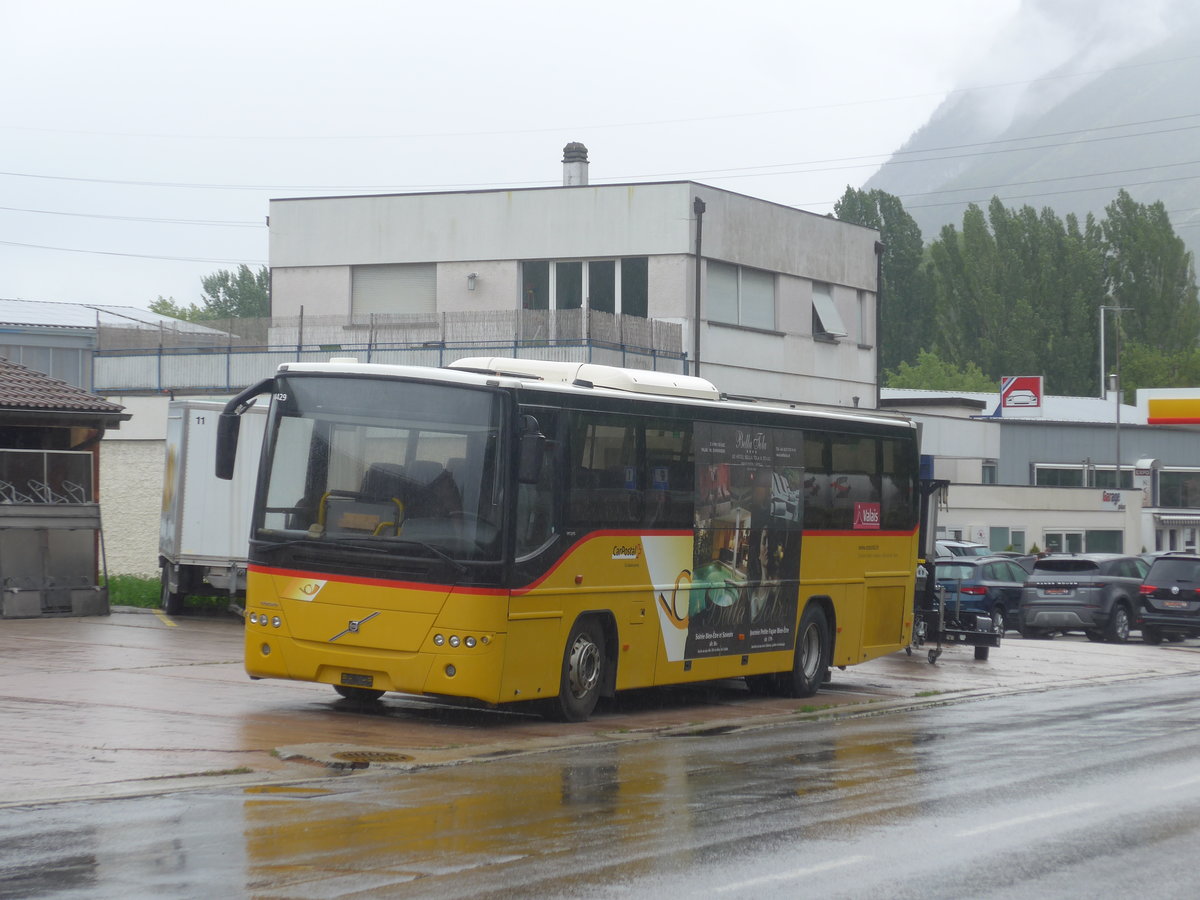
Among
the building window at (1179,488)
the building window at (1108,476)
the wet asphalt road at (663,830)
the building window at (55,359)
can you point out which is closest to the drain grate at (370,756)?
the wet asphalt road at (663,830)

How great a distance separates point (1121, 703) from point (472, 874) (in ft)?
43.9

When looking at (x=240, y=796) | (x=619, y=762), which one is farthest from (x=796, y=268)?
(x=240, y=796)

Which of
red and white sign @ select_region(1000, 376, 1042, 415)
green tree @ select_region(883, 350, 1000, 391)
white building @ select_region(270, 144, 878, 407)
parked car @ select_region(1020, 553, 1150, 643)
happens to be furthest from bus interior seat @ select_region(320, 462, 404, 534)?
green tree @ select_region(883, 350, 1000, 391)

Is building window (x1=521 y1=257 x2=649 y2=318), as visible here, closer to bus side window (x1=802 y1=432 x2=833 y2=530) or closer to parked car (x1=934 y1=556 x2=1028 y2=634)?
parked car (x1=934 y1=556 x2=1028 y2=634)

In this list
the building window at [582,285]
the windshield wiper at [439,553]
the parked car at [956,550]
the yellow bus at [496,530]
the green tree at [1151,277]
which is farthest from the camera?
the green tree at [1151,277]

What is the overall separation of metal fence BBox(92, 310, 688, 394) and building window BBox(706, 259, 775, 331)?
1983mm

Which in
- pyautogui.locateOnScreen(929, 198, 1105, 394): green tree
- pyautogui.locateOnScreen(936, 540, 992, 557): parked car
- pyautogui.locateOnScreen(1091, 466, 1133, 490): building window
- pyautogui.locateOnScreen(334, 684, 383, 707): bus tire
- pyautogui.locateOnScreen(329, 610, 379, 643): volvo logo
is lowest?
pyautogui.locateOnScreen(334, 684, 383, 707): bus tire

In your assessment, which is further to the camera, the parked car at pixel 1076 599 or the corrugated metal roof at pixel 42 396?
the parked car at pixel 1076 599

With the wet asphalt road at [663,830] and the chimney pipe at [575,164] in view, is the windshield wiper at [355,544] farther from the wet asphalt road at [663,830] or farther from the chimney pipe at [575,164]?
the chimney pipe at [575,164]

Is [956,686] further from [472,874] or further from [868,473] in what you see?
[472,874]

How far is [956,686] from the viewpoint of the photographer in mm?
22281

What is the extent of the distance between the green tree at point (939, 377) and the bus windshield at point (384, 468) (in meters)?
79.8

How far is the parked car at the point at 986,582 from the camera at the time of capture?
3384 cm

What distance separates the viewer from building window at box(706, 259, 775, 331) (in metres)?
39.2
